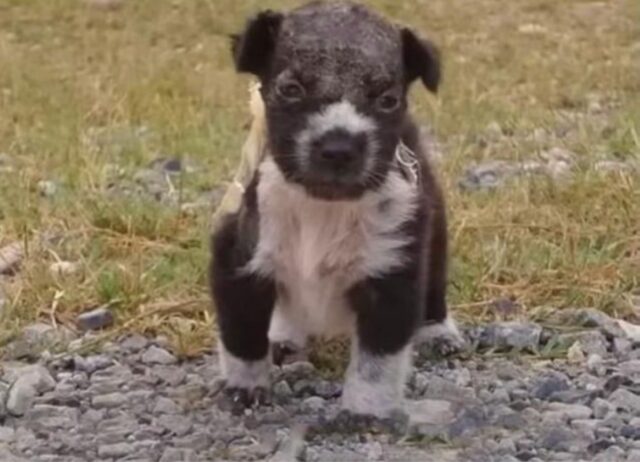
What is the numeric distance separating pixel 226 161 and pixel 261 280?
3553 mm

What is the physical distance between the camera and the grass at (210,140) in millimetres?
6188

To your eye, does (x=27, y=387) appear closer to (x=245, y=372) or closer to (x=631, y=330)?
(x=245, y=372)

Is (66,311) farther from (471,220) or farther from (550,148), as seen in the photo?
(550,148)

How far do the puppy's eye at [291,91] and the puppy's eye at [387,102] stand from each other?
0.61 ft

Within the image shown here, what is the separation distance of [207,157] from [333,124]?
4.04 meters

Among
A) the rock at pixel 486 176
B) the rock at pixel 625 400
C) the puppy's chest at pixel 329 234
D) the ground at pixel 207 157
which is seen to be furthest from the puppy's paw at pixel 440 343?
the rock at pixel 486 176

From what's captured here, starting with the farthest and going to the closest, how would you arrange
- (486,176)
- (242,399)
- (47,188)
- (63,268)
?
(486,176) → (47,188) → (63,268) → (242,399)

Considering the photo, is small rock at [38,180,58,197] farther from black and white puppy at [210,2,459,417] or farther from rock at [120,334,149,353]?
black and white puppy at [210,2,459,417]

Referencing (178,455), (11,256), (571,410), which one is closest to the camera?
(178,455)

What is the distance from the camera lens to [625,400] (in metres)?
5.14

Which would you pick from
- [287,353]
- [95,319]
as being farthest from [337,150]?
[95,319]

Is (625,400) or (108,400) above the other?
(625,400)

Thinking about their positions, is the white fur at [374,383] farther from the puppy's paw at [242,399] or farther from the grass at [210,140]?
the grass at [210,140]

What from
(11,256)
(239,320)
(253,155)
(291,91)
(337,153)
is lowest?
(11,256)
